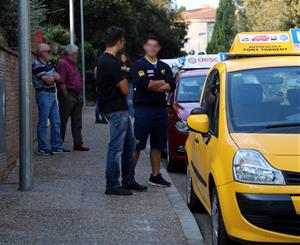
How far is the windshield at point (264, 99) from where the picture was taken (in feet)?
17.0

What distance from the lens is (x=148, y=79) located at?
25.5 feet

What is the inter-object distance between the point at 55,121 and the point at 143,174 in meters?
2.23

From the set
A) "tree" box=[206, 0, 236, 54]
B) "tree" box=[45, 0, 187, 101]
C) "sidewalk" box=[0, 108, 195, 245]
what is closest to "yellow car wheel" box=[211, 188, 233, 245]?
"sidewalk" box=[0, 108, 195, 245]

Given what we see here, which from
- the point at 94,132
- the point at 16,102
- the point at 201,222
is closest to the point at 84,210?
the point at 201,222

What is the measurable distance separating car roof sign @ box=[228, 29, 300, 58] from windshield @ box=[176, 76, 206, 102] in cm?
353

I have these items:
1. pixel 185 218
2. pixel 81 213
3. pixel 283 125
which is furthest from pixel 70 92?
pixel 283 125

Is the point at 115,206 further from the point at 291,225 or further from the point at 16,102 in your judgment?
the point at 16,102

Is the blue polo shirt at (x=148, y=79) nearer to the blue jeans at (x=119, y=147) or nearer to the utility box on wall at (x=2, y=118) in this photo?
the blue jeans at (x=119, y=147)

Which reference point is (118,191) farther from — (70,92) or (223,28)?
(223,28)

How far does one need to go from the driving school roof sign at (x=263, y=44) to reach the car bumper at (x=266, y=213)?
2.40m

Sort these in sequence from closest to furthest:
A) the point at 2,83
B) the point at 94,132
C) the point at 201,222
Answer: the point at 201,222 < the point at 2,83 < the point at 94,132

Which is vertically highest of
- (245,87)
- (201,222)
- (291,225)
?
(245,87)

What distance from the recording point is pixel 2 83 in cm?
807

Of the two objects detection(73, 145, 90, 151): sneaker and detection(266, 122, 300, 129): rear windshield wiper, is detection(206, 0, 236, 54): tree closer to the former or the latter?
detection(73, 145, 90, 151): sneaker
